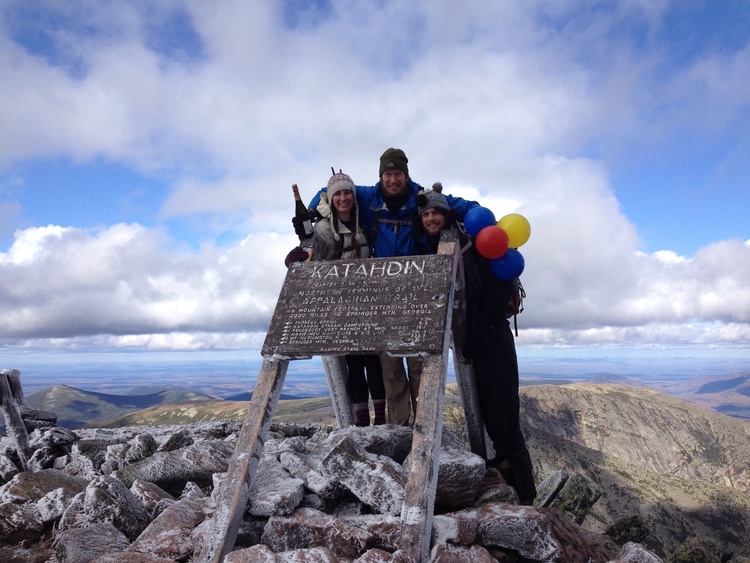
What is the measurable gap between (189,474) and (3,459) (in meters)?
4.85

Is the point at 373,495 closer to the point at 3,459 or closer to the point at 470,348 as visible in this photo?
the point at 470,348

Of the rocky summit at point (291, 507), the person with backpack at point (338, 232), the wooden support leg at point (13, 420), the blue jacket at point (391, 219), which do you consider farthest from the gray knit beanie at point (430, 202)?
the wooden support leg at point (13, 420)

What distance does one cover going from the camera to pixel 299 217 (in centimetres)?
782

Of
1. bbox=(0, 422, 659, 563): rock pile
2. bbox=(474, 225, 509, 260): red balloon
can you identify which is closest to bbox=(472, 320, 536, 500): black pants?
bbox=(0, 422, 659, 563): rock pile

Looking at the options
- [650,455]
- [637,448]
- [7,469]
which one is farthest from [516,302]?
[650,455]

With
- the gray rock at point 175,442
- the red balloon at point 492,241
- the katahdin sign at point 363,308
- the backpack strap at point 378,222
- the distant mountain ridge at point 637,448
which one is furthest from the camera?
the distant mountain ridge at point 637,448

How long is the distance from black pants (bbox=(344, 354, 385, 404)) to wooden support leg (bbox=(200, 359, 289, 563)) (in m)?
2.30

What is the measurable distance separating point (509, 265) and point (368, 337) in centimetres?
296

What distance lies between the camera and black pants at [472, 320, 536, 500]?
8016mm

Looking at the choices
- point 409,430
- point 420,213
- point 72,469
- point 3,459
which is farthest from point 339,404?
point 3,459

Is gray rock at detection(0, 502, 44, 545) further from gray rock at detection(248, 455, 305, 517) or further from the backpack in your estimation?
the backpack

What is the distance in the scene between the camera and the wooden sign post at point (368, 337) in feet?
16.5

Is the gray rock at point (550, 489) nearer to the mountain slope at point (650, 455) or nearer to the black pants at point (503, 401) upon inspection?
the black pants at point (503, 401)

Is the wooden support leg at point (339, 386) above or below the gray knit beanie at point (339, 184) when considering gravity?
below
